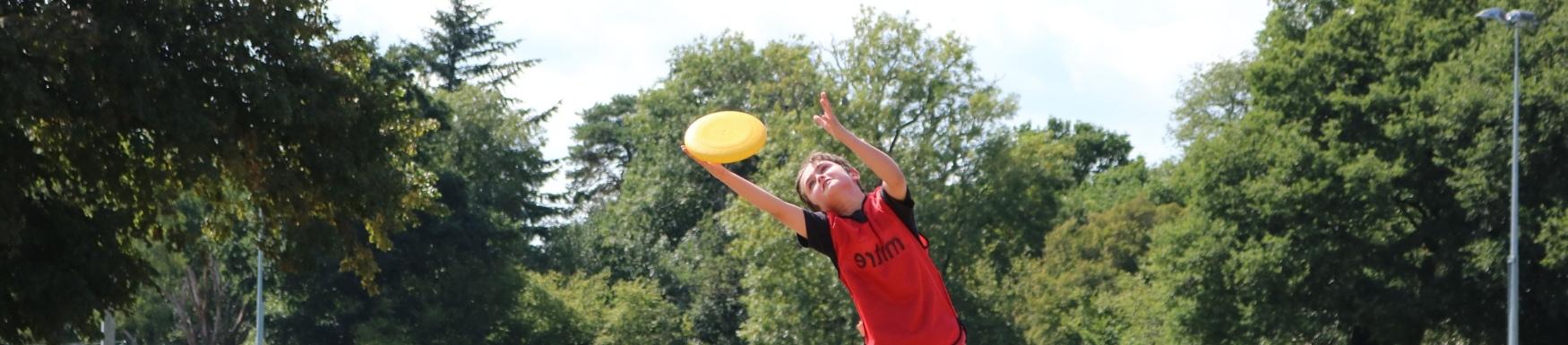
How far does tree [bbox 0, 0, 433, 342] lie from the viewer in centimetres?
1870

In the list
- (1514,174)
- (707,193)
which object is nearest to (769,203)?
(1514,174)

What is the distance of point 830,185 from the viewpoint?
7.72 meters

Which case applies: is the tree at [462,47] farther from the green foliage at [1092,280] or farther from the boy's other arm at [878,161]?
the boy's other arm at [878,161]

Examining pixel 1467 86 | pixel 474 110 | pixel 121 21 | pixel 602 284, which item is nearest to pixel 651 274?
pixel 602 284

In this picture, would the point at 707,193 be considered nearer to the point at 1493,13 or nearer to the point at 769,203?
the point at 1493,13

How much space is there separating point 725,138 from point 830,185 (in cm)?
93

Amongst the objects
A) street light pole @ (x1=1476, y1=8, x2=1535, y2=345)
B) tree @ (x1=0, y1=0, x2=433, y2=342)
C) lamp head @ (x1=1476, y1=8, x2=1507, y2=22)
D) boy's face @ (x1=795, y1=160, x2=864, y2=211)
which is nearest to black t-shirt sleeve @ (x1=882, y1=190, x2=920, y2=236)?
boy's face @ (x1=795, y1=160, x2=864, y2=211)

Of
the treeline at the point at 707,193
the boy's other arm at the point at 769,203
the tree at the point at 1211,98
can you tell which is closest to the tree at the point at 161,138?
the treeline at the point at 707,193

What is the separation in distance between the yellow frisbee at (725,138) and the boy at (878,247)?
Answer: 21.3 inches

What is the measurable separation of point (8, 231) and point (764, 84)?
103 feet

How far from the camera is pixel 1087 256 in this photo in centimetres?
6203

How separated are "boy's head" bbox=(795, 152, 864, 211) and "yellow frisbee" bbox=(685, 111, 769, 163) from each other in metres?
0.36

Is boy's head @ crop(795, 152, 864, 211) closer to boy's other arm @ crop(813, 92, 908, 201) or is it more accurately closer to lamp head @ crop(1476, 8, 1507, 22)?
boy's other arm @ crop(813, 92, 908, 201)

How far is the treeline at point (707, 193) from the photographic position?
64.7 feet
